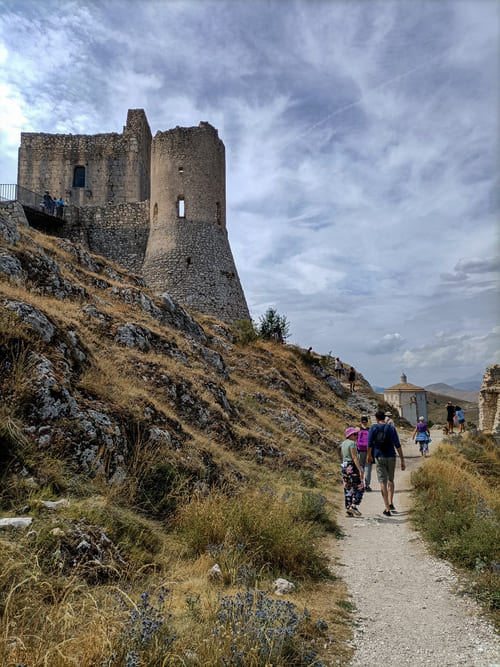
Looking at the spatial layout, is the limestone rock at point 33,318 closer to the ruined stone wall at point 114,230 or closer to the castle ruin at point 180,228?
the castle ruin at point 180,228

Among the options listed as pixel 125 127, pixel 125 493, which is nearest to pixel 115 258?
pixel 125 127

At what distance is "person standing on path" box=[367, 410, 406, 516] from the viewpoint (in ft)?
24.1

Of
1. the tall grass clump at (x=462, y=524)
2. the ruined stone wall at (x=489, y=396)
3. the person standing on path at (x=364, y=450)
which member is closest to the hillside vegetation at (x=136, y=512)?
the person standing on path at (x=364, y=450)

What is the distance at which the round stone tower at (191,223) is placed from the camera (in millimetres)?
22828

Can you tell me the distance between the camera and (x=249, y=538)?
15.0 ft

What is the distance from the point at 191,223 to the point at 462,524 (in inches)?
813

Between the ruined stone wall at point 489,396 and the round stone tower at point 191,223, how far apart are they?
39.5 ft

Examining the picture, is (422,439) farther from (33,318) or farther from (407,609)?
(33,318)

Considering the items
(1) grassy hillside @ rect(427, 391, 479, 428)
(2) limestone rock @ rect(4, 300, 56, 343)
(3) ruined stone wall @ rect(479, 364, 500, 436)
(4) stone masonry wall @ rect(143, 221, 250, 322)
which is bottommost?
(1) grassy hillside @ rect(427, 391, 479, 428)

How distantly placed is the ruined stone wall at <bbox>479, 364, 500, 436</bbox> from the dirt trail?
46.9 ft

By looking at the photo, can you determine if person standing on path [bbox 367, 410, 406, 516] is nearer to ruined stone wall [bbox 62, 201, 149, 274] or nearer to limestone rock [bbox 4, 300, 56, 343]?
limestone rock [bbox 4, 300, 56, 343]

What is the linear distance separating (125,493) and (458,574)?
3.65 meters

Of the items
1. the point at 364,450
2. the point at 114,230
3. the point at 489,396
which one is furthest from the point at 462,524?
the point at 114,230

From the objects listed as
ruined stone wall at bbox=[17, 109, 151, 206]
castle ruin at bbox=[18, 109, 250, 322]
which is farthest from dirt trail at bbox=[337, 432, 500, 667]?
ruined stone wall at bbox=[17, 109, 151, 206]
